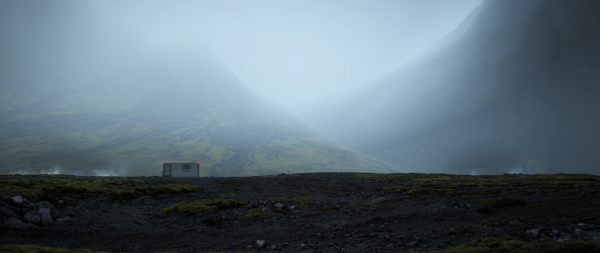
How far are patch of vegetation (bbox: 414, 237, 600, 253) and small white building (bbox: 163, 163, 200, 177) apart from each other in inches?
2296

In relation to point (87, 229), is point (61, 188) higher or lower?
higher

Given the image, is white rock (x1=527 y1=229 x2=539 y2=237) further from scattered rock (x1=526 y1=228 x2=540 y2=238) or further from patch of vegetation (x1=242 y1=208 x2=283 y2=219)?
patch of vegetation (x1=242 y1=208 x2=283 y2=219)

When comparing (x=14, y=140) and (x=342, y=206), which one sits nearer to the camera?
(x=342, y=206)

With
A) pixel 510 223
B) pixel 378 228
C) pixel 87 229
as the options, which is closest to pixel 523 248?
pixel 510 223

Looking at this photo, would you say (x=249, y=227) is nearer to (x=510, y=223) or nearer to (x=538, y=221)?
(x=510, y=223)

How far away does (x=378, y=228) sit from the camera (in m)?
19.1

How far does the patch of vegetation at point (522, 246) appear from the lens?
397 inches

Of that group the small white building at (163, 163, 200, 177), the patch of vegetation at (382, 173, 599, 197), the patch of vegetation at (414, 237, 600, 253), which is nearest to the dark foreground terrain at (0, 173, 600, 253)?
the patch of vegetation at (414, 237, 600, 253)

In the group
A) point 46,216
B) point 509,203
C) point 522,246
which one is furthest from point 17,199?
point 509,203

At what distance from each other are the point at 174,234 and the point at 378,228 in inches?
632

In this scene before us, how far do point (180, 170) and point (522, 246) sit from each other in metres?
63.5

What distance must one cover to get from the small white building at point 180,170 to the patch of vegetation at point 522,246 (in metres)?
58.3

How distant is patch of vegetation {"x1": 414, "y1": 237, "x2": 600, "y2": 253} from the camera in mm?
10094

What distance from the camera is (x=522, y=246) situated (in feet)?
39.7
